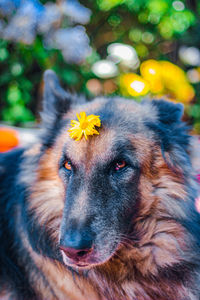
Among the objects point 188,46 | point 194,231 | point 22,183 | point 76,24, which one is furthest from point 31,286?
point 188,46

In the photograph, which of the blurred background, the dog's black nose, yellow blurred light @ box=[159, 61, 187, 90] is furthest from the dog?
yellow blurred light @ box=[159, 61, 187, 90]

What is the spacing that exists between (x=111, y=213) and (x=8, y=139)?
2.78 metres

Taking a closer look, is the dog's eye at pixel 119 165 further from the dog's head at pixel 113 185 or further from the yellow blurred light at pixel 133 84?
the yellow blurred light at pixel 133 84

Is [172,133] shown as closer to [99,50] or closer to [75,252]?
[75,252]

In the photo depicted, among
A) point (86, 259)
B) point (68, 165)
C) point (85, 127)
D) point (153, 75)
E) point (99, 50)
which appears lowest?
point (86, 259)

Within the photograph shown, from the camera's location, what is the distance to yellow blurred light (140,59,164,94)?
638 centimetres

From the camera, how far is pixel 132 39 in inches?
269

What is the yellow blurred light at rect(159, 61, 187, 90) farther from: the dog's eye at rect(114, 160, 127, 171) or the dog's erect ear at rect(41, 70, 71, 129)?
the dog's eye at rect(114, 160, 127, 171)

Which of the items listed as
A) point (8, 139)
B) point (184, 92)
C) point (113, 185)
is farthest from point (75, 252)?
point (184, 92)

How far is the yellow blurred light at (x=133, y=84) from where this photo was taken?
6402 millimetres

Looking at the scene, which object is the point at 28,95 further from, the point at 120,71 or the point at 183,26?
the point at 183,26

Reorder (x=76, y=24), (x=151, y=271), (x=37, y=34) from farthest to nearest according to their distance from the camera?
1. (x=76, y=24)
2. (x=37, y=34)
3. (x=151, y=271)

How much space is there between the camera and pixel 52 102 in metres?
2.88

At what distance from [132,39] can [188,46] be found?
1.28 meters
